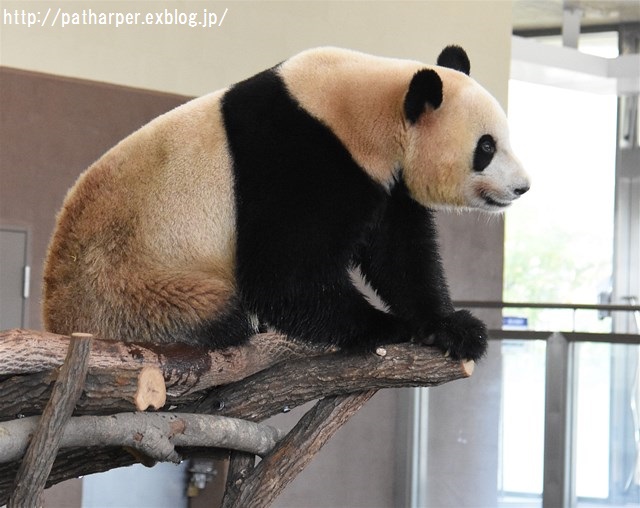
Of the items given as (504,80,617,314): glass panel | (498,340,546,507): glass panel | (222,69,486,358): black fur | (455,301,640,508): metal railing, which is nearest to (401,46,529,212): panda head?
(222,69,486,358): black fur

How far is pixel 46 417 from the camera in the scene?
1616mm

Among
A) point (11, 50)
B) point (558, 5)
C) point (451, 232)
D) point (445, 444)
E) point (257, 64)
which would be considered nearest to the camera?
point (11, 50)

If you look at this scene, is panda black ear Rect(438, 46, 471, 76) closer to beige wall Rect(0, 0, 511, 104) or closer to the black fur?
the black fur

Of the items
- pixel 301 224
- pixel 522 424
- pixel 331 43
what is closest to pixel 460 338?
pixel 301 224

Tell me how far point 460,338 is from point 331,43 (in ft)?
10.3

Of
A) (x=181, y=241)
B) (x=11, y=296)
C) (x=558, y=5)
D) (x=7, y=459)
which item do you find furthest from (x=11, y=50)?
(x=558, y=5)

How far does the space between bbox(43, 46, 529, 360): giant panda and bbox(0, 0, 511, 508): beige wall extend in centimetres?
219

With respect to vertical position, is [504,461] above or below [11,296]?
below

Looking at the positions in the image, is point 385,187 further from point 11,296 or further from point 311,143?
point 11,296

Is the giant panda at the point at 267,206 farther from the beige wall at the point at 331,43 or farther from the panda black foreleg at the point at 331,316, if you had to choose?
the beige wall at the point at 331,43

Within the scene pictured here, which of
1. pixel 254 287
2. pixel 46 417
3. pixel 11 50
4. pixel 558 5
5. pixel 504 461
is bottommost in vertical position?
pixel 504 461

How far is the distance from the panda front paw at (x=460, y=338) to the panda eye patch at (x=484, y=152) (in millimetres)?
336

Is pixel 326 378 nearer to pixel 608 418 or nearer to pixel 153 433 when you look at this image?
pixel 153 433

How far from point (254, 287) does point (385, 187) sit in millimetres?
355
